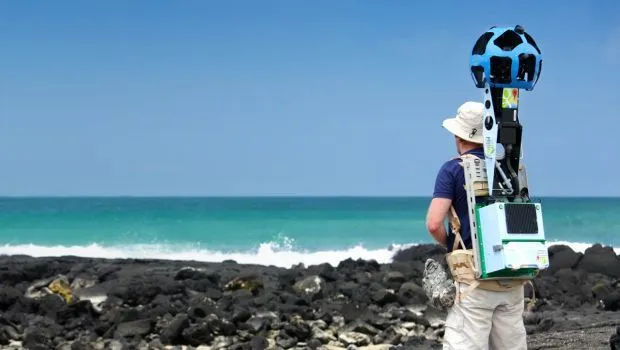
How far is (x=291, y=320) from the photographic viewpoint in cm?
1302

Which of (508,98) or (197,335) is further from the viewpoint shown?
(197,335)

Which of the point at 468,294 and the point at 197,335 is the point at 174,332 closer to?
the point at 197,335

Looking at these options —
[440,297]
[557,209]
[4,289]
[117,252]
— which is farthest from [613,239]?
[440,297]

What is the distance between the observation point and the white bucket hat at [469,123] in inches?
231

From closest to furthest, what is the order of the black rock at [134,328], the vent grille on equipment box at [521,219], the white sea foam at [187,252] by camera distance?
the vent grille on equipment box at [521,219]
the black rock at [134,328]
the white sea foam at [187,252]

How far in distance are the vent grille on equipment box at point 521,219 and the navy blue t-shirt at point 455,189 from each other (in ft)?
0.95

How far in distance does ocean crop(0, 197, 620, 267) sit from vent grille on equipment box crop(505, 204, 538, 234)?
1099 inches

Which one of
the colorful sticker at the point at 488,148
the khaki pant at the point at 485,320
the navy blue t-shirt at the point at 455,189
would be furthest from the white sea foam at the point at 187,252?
the colorful sticker at the point at 488,148

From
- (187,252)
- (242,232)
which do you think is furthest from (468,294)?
(242,232)

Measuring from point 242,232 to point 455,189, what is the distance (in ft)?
145

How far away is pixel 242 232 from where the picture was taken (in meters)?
49.7

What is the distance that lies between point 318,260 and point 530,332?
2358 cm

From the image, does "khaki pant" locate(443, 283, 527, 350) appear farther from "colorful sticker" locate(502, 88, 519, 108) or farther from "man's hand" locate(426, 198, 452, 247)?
"colorful sticker" locate(502, 88, 519, 108)

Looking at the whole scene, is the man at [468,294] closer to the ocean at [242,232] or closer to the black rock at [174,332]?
the black rock at [174,332]
